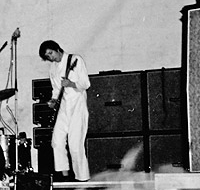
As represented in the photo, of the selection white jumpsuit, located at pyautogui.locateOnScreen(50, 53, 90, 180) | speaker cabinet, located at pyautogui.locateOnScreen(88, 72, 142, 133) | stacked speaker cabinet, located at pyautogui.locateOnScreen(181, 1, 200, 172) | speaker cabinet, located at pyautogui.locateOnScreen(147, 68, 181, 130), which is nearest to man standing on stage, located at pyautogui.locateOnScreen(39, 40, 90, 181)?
white jumpsuit, located at pyautogui.locateOnScreen(50, 53, 90, 180)

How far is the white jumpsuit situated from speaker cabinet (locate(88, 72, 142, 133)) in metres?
0.24

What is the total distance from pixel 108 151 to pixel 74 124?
51cm

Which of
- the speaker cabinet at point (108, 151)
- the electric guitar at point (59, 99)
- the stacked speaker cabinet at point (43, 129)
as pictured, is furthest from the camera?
the stacked speaker cabinet at point (43, 129)

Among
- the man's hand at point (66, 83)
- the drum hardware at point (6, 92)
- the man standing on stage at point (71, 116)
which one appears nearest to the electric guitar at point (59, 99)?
the man standing on stage at point (71, 116)

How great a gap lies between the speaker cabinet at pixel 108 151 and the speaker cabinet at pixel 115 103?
0.11 metres

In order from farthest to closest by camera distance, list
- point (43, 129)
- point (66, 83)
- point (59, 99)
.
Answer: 1. point (43, 129)
2. point (59, 99)
3. point (66, 83)

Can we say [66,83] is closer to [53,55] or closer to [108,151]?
[53,55]

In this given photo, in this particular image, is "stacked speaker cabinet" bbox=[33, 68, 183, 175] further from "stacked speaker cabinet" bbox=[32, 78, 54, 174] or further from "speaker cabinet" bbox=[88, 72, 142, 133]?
"stacked speaker cabinet" bbox=[32, 78, 54, 174]

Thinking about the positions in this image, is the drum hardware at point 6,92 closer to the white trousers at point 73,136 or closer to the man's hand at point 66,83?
the white trousers at point 73,136

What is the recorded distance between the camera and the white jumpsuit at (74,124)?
470 cm

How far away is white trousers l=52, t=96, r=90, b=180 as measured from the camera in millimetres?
4688

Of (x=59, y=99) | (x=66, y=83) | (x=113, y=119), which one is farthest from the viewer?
(x=113, y=119)

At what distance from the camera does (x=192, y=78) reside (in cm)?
316

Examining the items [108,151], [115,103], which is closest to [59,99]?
[115,103]
